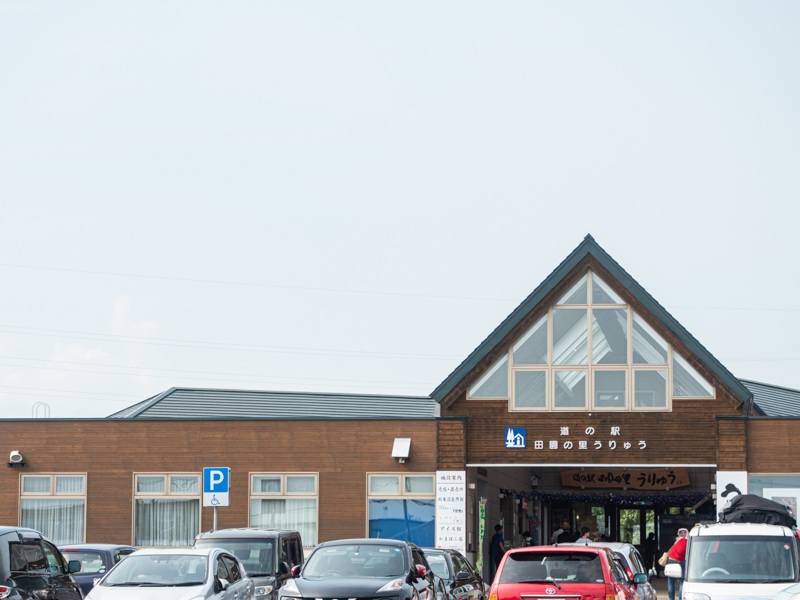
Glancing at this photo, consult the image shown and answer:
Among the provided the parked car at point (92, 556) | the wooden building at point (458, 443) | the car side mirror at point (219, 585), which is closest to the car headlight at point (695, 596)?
the car side mirror at point (219, 585)

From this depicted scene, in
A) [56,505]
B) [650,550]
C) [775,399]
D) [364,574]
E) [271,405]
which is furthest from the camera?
[650,550]

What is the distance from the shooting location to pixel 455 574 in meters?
21.4

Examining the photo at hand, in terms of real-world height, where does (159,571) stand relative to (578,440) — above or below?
below

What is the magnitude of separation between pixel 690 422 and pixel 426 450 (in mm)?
5629

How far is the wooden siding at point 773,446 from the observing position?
27344mm

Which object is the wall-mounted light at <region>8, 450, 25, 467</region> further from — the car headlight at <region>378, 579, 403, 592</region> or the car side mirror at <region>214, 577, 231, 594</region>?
the car headlight at <region>378, 579, 403, 592</region>

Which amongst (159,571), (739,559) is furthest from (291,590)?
(739,559)

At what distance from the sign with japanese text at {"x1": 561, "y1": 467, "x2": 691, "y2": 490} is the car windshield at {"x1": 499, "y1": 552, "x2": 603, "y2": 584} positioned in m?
22.3

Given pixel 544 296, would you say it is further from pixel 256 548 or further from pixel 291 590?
pixel 291 590

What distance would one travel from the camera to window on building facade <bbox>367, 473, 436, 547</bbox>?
92.7 ft

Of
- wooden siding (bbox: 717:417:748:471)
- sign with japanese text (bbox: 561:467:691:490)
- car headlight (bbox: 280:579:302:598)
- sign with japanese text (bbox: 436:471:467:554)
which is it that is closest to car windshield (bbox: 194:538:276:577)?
car headlight (bbox: 280:579:302:598)

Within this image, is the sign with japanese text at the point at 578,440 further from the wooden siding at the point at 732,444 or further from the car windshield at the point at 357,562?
the car windshield at the point at 357,562

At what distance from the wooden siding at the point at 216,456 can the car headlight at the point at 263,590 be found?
8.74m

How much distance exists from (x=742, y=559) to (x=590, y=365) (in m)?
11.3
